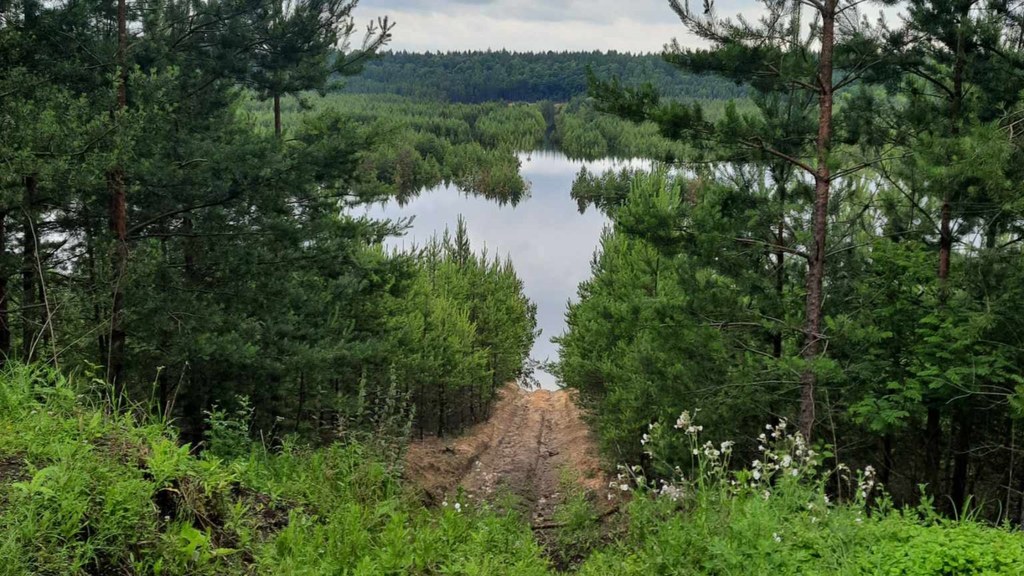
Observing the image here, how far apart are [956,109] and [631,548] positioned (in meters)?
6.71

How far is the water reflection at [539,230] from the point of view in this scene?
50031mm

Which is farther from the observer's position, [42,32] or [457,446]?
[457,446]

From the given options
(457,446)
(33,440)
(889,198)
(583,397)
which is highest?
(889,198)

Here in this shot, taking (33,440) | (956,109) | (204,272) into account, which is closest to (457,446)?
(204,272)

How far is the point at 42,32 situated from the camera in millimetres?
8789

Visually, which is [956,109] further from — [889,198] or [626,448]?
[626,448]

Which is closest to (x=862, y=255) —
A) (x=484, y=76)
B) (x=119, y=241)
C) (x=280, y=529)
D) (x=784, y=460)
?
(x=784, y=460)

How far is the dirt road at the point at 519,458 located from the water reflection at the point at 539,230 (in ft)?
25.7

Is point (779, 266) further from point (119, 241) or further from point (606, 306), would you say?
point (119, 241)

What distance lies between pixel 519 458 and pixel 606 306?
8.83 m

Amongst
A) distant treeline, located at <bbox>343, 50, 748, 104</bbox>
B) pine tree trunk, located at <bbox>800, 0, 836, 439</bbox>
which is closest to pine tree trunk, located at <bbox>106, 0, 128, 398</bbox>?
pine tree trunk, located at <bbox>800, 0, 836, 439</bbox>

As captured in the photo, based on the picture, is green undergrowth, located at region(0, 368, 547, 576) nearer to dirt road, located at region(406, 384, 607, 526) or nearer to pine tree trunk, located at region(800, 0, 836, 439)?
pine tree trunk, located at region(800, 0, 836, 439)

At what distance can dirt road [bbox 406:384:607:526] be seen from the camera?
→ 54.3 feet

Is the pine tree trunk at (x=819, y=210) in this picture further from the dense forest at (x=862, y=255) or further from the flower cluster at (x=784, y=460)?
the flower cluster at (x=784, y=460)
